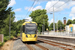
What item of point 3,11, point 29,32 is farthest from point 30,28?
point 3,11

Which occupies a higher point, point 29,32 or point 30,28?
point 30,28

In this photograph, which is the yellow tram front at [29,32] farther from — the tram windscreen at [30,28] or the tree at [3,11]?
the tree at [3,11]

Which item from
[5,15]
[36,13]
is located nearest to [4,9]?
[5,15]

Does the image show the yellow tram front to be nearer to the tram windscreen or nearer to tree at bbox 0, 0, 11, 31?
the tram windscreen

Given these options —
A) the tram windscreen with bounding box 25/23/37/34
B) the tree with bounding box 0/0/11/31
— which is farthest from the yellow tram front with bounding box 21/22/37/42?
the tree with bounding box 0/0/11/31

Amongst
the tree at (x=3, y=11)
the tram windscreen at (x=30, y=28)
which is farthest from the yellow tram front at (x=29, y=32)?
the tree at (x=3, y=11)

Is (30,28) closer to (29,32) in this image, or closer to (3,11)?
(29,32)

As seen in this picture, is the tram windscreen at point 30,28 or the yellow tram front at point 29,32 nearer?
the yellow tram front at point 29,32

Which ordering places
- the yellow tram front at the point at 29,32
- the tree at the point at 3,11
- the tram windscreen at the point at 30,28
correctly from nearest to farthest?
the yellow tram front at the point at 29,32, the tram windscreen at the point at 30,28, the tree at the point at 3,11

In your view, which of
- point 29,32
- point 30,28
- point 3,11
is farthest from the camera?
point 3,11

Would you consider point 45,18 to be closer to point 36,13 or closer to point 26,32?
point 36,13

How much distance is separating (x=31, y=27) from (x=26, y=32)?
105 centimetres

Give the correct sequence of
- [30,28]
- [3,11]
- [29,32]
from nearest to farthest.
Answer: [29,32]
[30,28]
[3,11]

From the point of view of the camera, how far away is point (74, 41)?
59.6 feet
